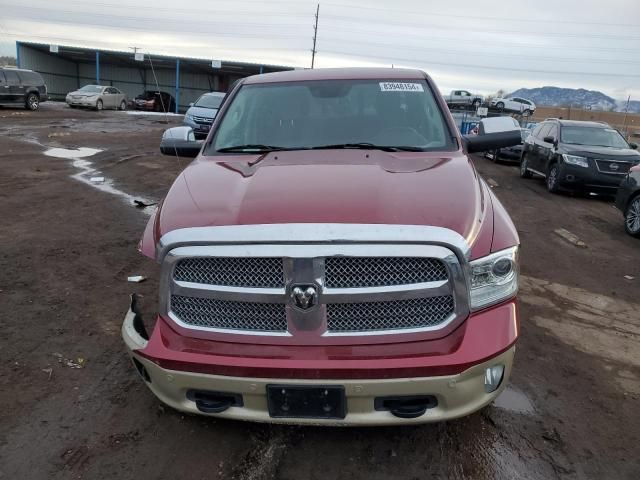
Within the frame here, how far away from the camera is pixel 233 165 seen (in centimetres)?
330

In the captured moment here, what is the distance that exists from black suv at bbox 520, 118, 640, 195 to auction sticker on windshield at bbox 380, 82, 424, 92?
28.4ft

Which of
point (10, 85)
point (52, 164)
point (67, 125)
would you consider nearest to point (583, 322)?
point (52, 164)

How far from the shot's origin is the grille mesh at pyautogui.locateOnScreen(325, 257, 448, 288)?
91.0 inches

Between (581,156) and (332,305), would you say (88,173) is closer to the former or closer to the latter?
(332,305)

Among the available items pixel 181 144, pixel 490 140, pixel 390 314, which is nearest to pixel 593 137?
pixel 490 140

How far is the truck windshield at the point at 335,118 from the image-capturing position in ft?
12.0

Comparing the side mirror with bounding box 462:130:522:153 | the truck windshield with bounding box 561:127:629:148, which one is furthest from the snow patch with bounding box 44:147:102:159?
the truck windshield with bounding box 561:127:629:148

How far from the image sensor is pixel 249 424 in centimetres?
296

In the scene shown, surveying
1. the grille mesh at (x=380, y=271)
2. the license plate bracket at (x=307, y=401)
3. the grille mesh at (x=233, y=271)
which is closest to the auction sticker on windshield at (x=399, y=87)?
the grille mesh at (x=380, y=271)

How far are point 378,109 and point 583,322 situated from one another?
267 centimetres

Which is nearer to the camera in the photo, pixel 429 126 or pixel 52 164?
pixel 429 126

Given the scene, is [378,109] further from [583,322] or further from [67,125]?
[67,125]

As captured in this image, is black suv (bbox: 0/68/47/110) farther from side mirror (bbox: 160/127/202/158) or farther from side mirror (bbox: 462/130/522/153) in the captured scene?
side mirror (bbox: 462/130/522/153)

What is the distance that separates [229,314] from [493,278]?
124 centimetres
